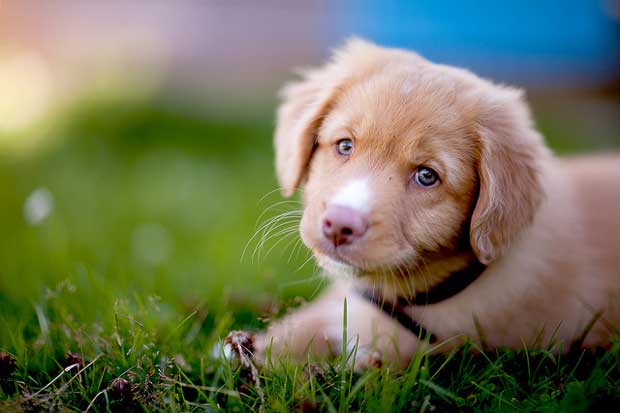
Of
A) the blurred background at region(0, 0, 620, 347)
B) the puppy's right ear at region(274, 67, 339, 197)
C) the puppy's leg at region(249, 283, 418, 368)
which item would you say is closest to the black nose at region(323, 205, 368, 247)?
the puppy's leg at region(249, 283, 418, 368)

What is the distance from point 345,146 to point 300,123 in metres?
0.30

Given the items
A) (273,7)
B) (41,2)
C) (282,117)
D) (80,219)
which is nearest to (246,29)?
(273,7)

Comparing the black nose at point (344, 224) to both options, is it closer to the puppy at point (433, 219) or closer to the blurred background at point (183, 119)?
the puppy at point (433, 219)

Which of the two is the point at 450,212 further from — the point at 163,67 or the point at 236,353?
the point at 163,67

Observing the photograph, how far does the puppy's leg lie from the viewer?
8.16ft

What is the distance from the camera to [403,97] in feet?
7.88

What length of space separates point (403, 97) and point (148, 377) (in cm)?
137

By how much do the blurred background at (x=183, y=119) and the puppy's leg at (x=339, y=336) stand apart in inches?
9.3

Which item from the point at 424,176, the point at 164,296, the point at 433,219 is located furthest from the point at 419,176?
the point at 164,296

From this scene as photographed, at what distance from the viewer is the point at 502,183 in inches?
93.8

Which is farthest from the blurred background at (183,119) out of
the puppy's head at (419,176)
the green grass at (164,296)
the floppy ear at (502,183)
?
the floppy ear at (502,183)

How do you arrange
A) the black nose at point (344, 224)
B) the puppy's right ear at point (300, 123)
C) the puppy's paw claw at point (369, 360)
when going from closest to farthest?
1. the black nose at point (344, 224)
2. the puppy's paw claw at point (369, 360)
3. the puppy's right ear at point (300, 123)

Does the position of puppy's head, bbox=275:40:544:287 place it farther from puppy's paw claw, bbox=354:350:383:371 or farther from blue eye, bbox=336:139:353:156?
puppy's paw claw, bbox=354:350:383:371

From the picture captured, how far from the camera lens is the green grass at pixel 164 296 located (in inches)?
85.4
